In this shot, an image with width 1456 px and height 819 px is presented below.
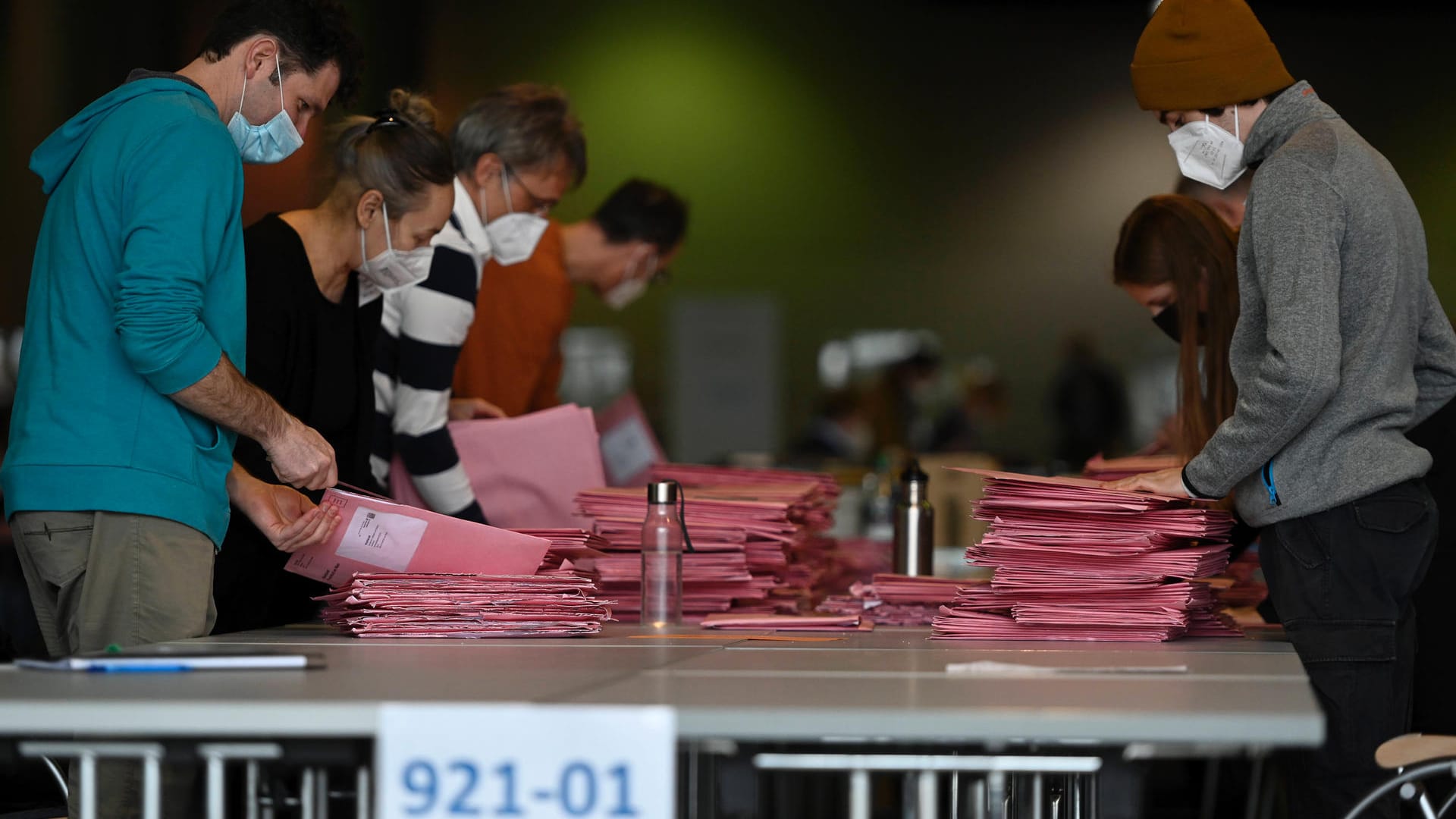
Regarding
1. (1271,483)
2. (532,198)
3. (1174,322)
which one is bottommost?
(1271,483)

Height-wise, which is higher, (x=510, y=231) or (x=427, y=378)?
(x=510, y=231)

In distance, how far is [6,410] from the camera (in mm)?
5836

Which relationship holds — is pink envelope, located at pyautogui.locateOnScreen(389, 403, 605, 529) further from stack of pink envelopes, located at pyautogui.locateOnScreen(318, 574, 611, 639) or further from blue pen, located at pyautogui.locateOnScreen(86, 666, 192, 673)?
blue pen, located at pyautogui.locateOnScreen(86, 666, 192, 673)

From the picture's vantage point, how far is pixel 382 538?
2.36m

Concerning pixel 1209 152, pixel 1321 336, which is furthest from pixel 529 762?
pixel 1209 152

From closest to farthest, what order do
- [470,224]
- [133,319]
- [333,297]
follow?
[133,319], [333,297], [470,224]

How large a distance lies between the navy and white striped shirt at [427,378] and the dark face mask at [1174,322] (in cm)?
138

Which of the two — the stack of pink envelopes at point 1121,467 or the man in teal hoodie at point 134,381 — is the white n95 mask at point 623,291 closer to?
the stack of pink envelopes at point 1121,467

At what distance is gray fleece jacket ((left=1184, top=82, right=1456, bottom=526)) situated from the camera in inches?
84.3

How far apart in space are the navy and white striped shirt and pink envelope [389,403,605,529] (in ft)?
0.24

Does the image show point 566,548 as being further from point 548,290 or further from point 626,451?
point 548,290

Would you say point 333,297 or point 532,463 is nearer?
point 333,297

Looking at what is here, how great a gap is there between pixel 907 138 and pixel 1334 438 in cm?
610

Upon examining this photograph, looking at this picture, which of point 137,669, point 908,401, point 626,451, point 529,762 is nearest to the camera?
point 529,762
